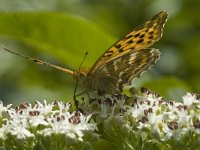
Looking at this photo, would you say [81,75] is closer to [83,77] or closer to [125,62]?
[83,77]

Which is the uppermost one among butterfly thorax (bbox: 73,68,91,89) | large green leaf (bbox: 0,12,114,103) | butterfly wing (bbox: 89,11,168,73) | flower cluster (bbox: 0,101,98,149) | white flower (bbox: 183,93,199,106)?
large green leaf (bbox: 0,12,114,103)

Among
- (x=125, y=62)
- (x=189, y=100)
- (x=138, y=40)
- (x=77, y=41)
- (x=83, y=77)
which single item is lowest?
(x=189, y=100)

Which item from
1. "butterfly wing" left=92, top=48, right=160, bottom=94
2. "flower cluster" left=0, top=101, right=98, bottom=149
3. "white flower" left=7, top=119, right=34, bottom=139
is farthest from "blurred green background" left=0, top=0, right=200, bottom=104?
"white flower" left=7, top=119, right=34, bottom=139

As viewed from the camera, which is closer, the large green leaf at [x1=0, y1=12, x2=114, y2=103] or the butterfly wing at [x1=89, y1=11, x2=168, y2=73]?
the butterfly wing at [x1=89, y1=11, x2=168, y2=73]

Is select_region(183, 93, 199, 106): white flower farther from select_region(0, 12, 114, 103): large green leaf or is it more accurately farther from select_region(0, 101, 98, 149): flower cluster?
select_region(0, 12, 114, 103): large green leaf

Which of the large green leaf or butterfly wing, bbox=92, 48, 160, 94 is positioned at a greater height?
the large green leaf

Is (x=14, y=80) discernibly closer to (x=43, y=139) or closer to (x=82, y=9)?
(x=82, y=9)

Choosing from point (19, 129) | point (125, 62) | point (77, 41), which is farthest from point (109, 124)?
point (77, 41)
